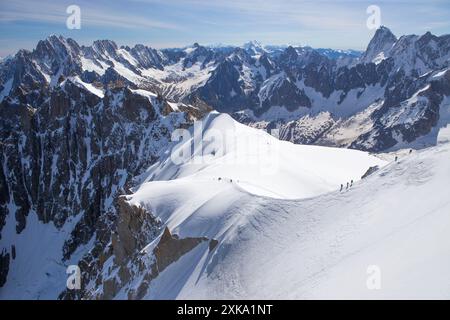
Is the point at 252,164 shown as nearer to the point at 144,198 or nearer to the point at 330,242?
the point at 144,198

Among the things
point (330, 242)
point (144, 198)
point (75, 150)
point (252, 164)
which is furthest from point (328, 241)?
point (75, 150)

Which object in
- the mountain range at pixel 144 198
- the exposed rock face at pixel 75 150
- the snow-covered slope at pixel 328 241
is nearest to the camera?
the snow-covered slope at pixel 328 241

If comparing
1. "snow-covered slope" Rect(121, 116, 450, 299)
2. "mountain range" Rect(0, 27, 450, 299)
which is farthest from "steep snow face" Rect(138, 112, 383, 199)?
"snow-covered slope" Rect(121, 116, 450, 299)

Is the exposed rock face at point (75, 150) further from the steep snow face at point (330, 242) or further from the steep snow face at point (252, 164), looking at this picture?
the steep snow face at point (330, 242)

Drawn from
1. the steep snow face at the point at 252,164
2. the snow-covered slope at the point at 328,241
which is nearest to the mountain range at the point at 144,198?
the snow-covered slope at the point at 328,241

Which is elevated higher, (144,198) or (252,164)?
(252,164)

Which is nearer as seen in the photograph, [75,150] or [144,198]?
[144,198]
